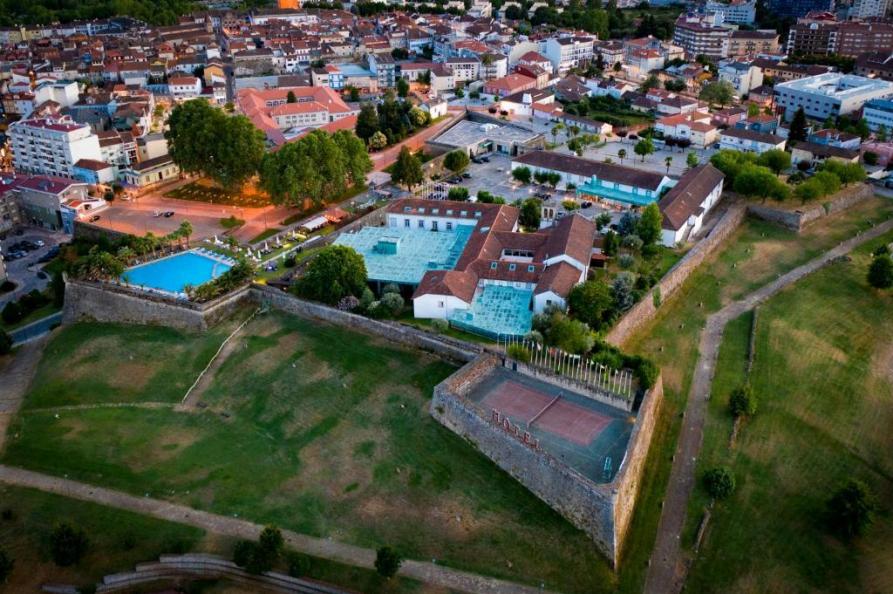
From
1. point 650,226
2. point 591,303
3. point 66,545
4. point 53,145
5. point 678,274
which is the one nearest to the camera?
point 66,545

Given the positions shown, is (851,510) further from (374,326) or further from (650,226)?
Result: (650,226)

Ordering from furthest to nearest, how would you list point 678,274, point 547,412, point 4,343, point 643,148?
1. point 643,148
2. point 4,343
3. point 678,274
4. point 547,412

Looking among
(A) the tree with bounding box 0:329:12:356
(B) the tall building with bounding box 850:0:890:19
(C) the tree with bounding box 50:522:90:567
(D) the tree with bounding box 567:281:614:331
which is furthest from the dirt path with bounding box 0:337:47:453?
(B) the tall building with bounding box 850:0:890:19

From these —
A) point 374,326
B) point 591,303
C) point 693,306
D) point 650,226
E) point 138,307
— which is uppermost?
point 650,226

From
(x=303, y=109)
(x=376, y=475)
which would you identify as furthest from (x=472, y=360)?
(x=303, y=109)

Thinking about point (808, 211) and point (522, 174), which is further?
point (522, 174)

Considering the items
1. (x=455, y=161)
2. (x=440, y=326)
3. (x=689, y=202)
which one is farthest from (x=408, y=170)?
(x=440, y=326)

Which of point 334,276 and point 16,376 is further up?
point 334,276

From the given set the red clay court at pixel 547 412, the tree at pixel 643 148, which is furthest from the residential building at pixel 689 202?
the red clay court at pixel 547 412
